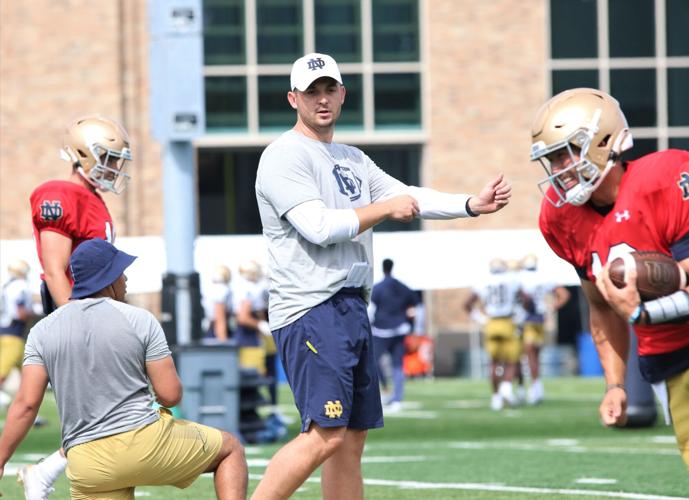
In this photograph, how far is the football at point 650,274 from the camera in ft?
16.8

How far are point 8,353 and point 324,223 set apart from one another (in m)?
12.0

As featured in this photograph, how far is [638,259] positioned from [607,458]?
20.2 feet

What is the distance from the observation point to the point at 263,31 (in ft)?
97.3

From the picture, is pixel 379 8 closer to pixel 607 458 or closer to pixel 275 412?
pixel 275 412

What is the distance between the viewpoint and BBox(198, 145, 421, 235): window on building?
30359 millimetres

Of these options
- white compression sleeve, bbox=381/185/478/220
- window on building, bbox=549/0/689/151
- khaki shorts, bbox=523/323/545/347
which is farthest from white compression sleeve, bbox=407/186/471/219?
window on building, bbox=549/0/689/151

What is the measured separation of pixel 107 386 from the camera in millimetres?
5727

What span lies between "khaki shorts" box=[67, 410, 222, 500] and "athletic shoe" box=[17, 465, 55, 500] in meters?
0.90

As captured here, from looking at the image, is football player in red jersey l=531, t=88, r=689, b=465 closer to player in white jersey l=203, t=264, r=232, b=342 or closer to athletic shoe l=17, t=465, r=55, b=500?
athletic shoe l=17, t=465, r=55, b=500

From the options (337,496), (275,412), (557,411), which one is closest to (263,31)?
(557,411)

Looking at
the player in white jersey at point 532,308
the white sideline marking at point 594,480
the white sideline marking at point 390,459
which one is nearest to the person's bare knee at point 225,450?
the white sideline marking at point 594,480

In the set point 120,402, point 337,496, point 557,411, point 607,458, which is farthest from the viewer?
point 557,411

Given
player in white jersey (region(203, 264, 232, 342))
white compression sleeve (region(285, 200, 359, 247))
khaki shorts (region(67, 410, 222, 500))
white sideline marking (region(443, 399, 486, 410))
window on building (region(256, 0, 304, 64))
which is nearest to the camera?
khaki shorts (region(67, 410, 222, 500))

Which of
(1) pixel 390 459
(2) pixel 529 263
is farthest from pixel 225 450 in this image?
(2) pixel 529 263
